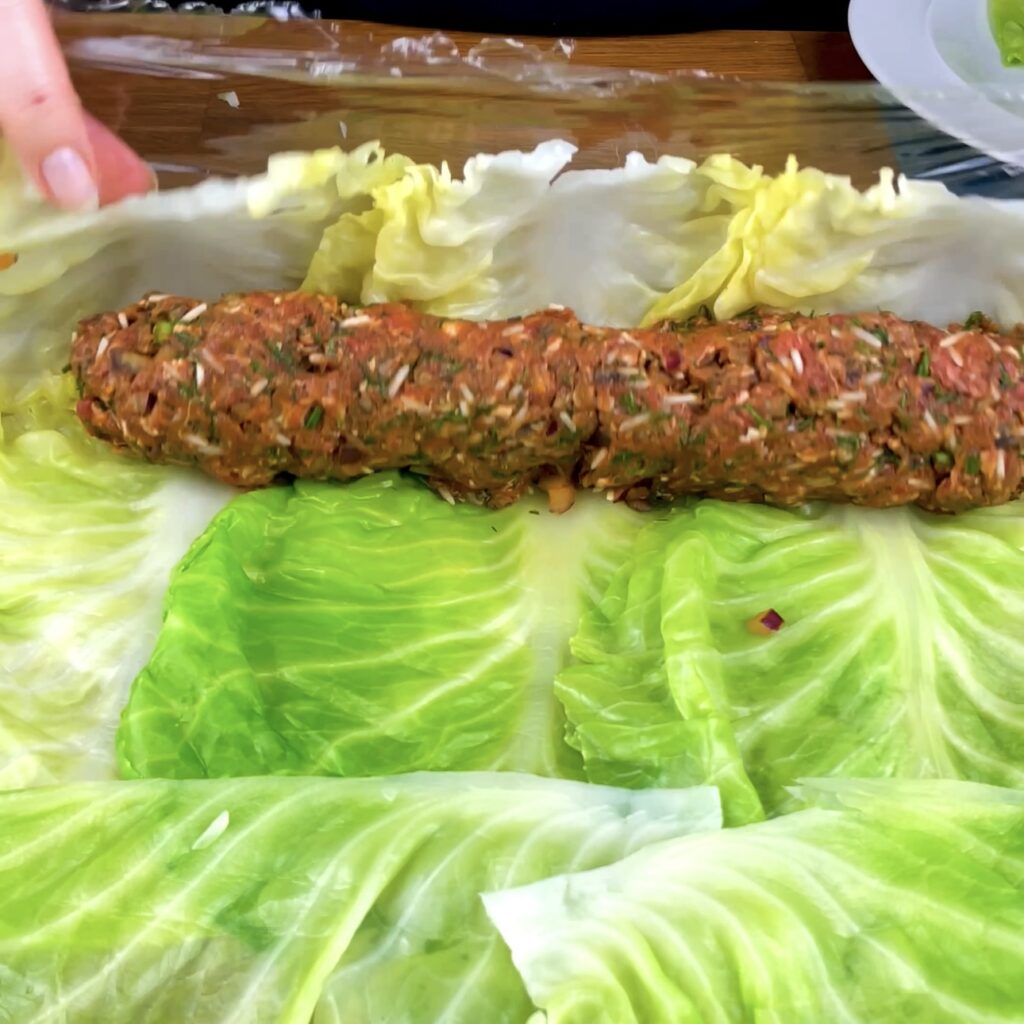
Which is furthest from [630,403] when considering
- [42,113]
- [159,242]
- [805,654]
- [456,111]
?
[42,113]

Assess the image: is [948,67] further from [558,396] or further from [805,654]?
[805,654]

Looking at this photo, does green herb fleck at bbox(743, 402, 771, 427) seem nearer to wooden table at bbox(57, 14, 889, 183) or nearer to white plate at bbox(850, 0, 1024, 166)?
wooden table at bbox(57, 14, 889, 183)

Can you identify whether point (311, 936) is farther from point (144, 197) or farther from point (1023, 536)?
point (1023, 536)

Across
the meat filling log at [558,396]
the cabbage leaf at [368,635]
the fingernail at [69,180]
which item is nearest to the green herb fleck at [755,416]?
the meat filling log at [558,396]

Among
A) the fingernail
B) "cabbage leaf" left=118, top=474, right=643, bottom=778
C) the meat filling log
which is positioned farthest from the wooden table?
"cabbage leaf" left=118, top=474, right=643, bottom=778

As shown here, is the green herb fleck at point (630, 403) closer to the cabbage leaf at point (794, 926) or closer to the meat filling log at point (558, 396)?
the meat filling log at point (558, 396)

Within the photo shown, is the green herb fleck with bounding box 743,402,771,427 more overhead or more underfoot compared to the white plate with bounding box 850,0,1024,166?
more underfoot

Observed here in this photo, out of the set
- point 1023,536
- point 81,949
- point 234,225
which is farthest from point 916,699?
point 234,225
